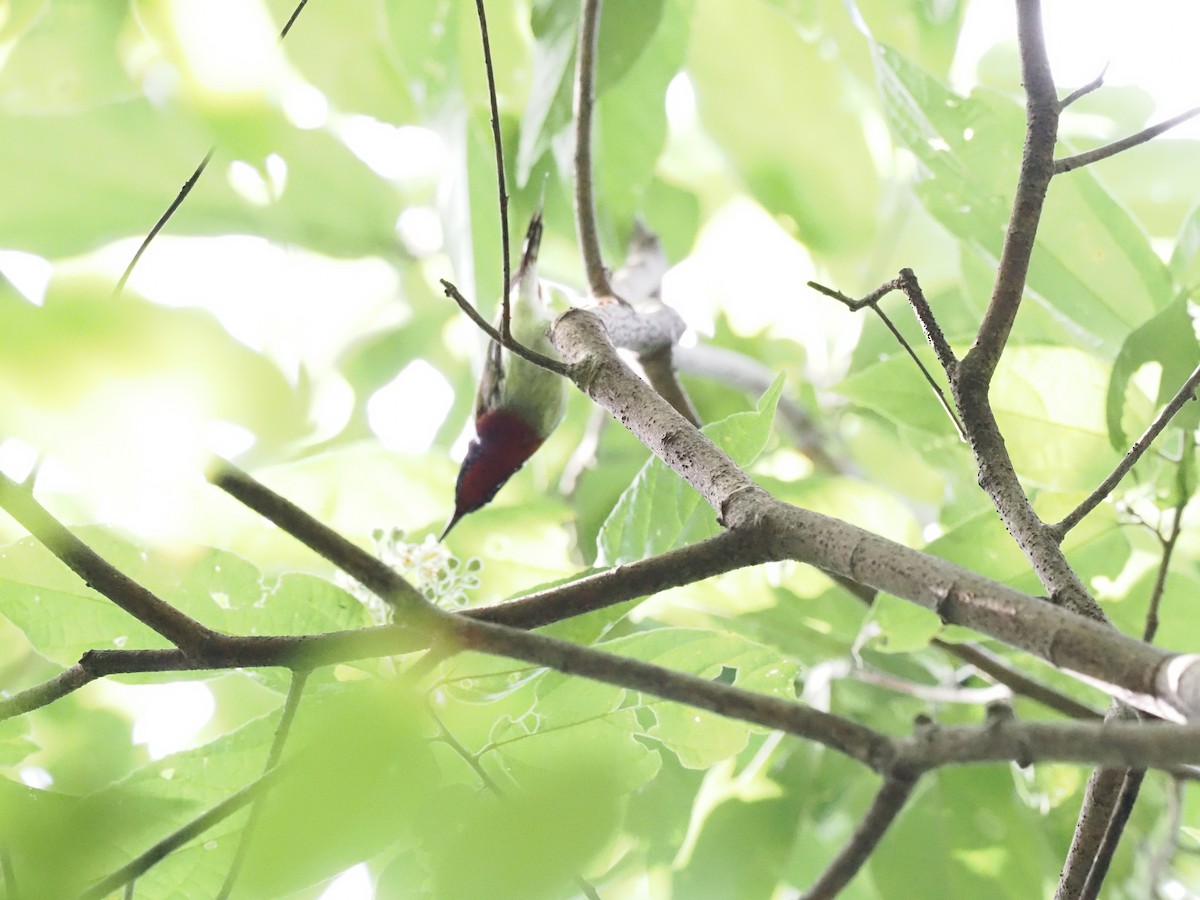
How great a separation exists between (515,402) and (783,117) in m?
0.64

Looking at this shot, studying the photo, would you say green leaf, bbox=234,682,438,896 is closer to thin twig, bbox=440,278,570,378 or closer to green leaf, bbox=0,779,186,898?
green leaf, bbox=0,779,186,898

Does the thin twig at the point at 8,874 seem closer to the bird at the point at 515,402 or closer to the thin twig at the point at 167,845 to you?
the thin twig at the point at 167,845

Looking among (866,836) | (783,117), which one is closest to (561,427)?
(783,117)

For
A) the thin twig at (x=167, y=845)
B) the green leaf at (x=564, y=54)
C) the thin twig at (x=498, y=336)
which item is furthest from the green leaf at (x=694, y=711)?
the green leaf at (x=564, y=54)

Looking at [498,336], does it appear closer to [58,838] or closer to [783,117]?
[58,838]

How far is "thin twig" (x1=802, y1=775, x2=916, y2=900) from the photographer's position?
41 cm

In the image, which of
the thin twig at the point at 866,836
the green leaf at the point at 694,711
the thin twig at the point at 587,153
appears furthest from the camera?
the thin twig at the point at 587,153

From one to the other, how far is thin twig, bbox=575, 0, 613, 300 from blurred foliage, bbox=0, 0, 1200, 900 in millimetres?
161

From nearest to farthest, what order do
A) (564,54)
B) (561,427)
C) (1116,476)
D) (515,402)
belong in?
(1116,476) → (564,54) → (515,402) → (561,427)

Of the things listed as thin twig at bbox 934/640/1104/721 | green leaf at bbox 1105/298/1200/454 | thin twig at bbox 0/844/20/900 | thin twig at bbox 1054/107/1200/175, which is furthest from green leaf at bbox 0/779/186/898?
thin twig at bbox 934/640/1104/721

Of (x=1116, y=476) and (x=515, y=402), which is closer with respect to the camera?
(x=1116, y=476)

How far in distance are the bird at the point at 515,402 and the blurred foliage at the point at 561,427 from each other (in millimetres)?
59

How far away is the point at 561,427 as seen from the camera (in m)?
2.12

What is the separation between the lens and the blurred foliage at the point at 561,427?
0.36 metres
